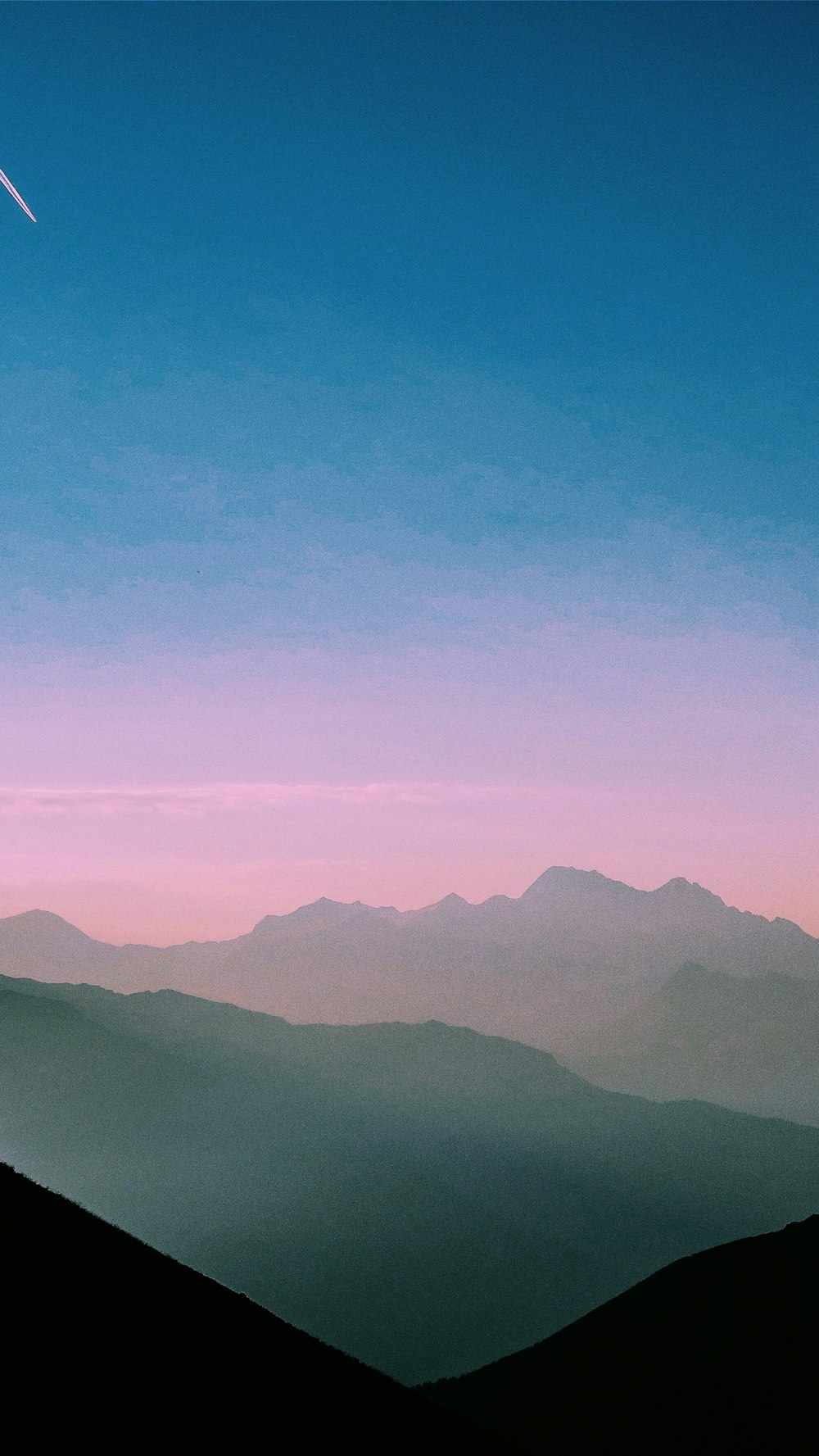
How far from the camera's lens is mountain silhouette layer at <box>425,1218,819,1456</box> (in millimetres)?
122812

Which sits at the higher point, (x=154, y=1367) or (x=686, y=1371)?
(x=154, y=1367)

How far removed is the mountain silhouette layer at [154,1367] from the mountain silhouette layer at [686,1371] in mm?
113295

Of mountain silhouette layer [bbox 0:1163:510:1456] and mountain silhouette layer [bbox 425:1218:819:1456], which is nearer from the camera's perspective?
mountain silhouette layer [bbox 0:1163:510:1456]

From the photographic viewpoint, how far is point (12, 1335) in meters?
21.4

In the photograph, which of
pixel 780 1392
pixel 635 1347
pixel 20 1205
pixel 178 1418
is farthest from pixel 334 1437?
pixel 635 1347

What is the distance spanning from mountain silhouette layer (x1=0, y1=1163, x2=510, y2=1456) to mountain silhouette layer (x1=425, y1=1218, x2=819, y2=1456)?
11330cm

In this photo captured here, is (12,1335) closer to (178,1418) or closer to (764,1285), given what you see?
(178,1418)

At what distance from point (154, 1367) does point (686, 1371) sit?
442ft

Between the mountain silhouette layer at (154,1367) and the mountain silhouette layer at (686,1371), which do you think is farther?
the mountain silhouette layer at (686,1371)

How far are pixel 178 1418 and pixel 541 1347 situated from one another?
507 ft

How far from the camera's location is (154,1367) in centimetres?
2355

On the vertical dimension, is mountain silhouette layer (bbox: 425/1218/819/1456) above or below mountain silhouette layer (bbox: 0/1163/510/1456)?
below

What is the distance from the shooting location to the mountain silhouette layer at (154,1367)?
20.2m

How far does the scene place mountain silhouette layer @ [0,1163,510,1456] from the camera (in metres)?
20.2
